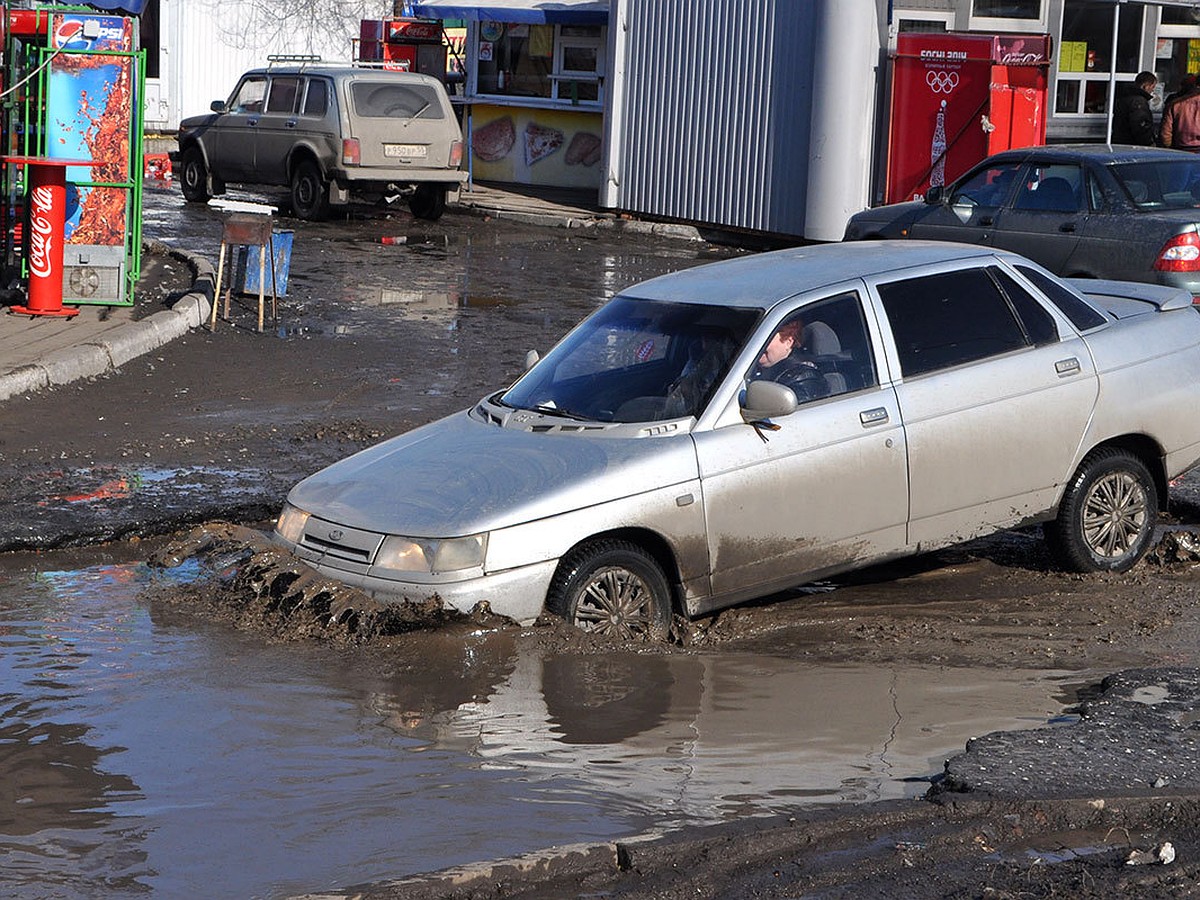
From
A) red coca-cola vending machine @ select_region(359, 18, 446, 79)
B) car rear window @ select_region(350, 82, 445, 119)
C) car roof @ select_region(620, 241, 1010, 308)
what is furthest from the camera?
red coca-cola vending machine @ select_region(359, 18, 446, 79)

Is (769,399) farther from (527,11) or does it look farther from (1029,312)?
(527,11)

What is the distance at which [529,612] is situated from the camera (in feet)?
19.9

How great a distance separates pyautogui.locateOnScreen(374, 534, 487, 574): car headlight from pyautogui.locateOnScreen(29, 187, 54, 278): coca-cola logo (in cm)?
Answer: 814

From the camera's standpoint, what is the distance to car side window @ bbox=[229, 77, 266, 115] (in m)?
23.7

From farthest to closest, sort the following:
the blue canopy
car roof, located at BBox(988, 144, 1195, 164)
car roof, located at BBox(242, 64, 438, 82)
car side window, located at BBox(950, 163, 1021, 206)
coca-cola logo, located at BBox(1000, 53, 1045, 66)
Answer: car roof, located at BBox(242, 64, 438, 82)
coca-cola logo, located at BBox(1000, 53, 1045, 66)
the blue canopy
car side window, located at BBox(950, 163, 1021, 206)
car roof, located at BBox(988, 144, 1195, 164)

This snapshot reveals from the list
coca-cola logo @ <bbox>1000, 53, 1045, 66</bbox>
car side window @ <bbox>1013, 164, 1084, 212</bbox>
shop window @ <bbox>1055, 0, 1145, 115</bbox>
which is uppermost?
shop window @ <bbox>1055, 0, 1145, 115</bbox>

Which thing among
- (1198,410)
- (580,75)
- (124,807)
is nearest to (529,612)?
(124,807)

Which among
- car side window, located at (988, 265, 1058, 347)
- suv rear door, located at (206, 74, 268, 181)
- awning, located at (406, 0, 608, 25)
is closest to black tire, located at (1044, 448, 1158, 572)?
car side window, located at (988, 265, 1058, 347)

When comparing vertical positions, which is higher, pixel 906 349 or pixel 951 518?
pixel 906 349

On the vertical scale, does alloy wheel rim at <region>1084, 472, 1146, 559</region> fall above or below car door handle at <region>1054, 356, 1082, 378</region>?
below

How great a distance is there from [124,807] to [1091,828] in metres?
2.78

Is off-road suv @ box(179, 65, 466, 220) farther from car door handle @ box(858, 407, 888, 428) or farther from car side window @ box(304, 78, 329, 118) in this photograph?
car door handle @ box(858, 407, 888, 428)

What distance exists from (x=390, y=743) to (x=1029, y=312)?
12.0 ft

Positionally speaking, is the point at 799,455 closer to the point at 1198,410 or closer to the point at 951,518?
the point at 951,518
